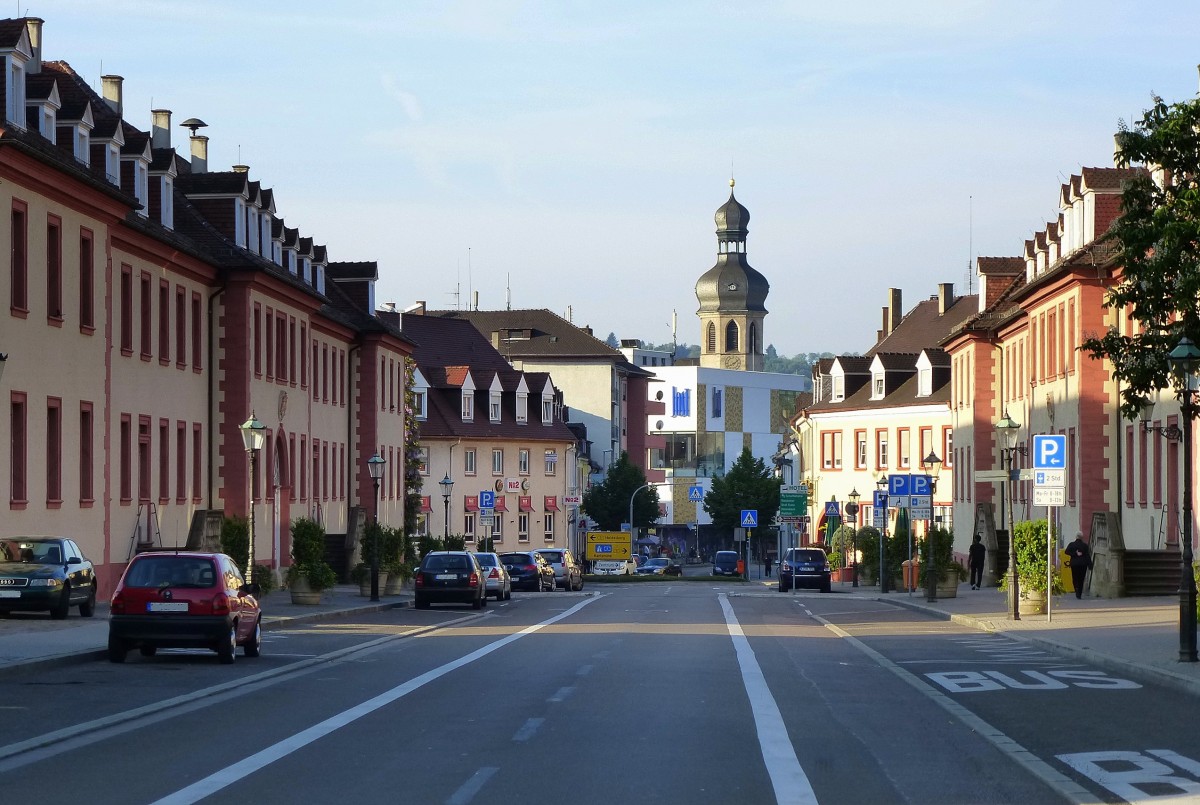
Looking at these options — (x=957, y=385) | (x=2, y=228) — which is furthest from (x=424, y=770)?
(x=957, y=385)

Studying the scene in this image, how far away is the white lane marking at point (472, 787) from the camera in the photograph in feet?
36.7

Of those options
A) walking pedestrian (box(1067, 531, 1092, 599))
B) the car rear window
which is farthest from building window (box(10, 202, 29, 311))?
walking pedestrian (box(1067, 531, 1092, 599))

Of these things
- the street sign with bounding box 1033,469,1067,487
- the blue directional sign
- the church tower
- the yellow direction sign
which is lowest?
the yellow direction sign

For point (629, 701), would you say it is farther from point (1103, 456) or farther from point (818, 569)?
point (818, 569)

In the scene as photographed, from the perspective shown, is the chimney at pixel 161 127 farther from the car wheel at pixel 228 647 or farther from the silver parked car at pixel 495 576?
the car wheel at pixel 228 647

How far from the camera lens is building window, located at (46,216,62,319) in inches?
1388

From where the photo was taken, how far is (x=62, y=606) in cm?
3031

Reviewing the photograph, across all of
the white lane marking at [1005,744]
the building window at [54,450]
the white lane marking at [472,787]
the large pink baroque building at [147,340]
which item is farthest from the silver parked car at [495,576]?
the white lane marking at [472,787]

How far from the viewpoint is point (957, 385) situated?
248ft

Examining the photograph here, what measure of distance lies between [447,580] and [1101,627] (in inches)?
705

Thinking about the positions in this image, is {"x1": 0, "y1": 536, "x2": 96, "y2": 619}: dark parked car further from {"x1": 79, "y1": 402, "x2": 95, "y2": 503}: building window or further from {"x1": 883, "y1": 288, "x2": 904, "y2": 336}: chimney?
{"x1": 883, "y1": 288, "x2": 904, "y2": 336}: chimney

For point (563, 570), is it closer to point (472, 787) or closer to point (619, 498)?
point (472, 787)

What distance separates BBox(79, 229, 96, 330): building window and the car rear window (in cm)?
1509

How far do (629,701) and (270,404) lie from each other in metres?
36.6
